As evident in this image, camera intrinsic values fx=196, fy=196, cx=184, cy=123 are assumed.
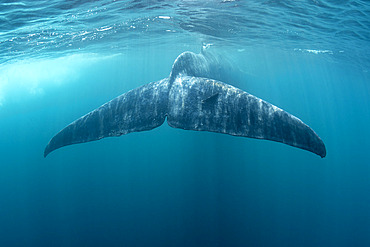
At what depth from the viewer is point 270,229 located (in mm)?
17344

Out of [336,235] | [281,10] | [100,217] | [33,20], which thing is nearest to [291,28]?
[281,10]

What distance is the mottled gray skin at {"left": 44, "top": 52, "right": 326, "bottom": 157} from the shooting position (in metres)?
3.76

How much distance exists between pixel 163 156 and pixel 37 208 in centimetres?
1946

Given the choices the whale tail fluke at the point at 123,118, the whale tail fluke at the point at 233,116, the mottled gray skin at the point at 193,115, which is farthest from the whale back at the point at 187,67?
the whale tail fluke at the point at 233,116

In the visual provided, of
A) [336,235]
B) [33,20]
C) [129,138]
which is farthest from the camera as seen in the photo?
[129,138]

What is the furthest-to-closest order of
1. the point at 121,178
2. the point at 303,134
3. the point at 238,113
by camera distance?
1. the point at 121,178
2. the point at 238,113
3. the point at 303,134

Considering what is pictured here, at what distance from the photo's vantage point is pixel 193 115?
4.39 m

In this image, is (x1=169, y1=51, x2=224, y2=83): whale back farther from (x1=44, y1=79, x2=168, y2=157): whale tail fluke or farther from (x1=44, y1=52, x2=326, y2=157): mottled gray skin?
(x1=44, y1=79, x2=168, y2=157): whale tail fluke

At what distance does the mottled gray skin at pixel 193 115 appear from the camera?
3.76m

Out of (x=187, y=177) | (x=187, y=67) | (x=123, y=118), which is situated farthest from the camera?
(x=187, y=177)

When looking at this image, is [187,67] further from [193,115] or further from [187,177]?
[187,177]

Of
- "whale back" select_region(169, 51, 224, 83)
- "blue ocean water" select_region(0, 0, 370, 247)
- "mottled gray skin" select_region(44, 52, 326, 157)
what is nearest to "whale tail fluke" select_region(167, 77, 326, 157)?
"mottled gray skin" select_region(44, 52, 326, 157)

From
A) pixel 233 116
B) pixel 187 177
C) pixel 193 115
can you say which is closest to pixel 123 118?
pixel 193 115

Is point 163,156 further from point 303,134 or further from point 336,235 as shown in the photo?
point 303,134
